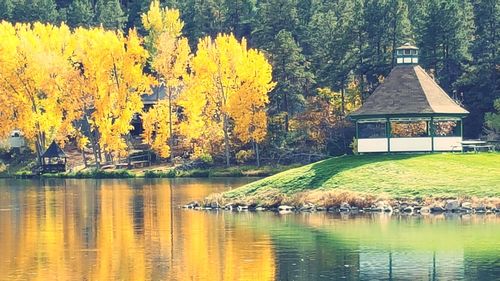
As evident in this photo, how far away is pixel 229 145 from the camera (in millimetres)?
104625

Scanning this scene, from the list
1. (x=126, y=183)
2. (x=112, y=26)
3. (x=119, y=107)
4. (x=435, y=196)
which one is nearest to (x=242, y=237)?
(x=435, y=196)

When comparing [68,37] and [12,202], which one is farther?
[68,37]

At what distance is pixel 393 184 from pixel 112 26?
3258 inches

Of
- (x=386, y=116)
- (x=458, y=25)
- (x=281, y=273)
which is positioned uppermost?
(x=458, y=25)

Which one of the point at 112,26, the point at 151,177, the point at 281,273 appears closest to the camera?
the point at 281,273

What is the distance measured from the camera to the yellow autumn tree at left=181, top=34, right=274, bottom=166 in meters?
101

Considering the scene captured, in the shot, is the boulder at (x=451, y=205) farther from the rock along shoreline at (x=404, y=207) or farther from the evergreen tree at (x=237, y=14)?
the evergreen tree at (x=237, y=14)

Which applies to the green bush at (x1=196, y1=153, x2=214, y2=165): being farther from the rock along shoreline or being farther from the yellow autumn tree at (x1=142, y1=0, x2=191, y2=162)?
the rock along shoreline

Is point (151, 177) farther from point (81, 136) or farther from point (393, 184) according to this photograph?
point (393, 184)

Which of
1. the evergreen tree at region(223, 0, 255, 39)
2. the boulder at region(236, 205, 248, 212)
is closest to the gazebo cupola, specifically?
the boulder at region(236, 205, 248, 212)

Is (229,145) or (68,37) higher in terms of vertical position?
(68,37)

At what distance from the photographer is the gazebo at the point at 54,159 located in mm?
103375

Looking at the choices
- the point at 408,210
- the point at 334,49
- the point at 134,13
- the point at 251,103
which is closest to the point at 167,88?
→ the point at 251,103

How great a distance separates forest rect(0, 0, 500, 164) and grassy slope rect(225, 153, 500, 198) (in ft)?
100
